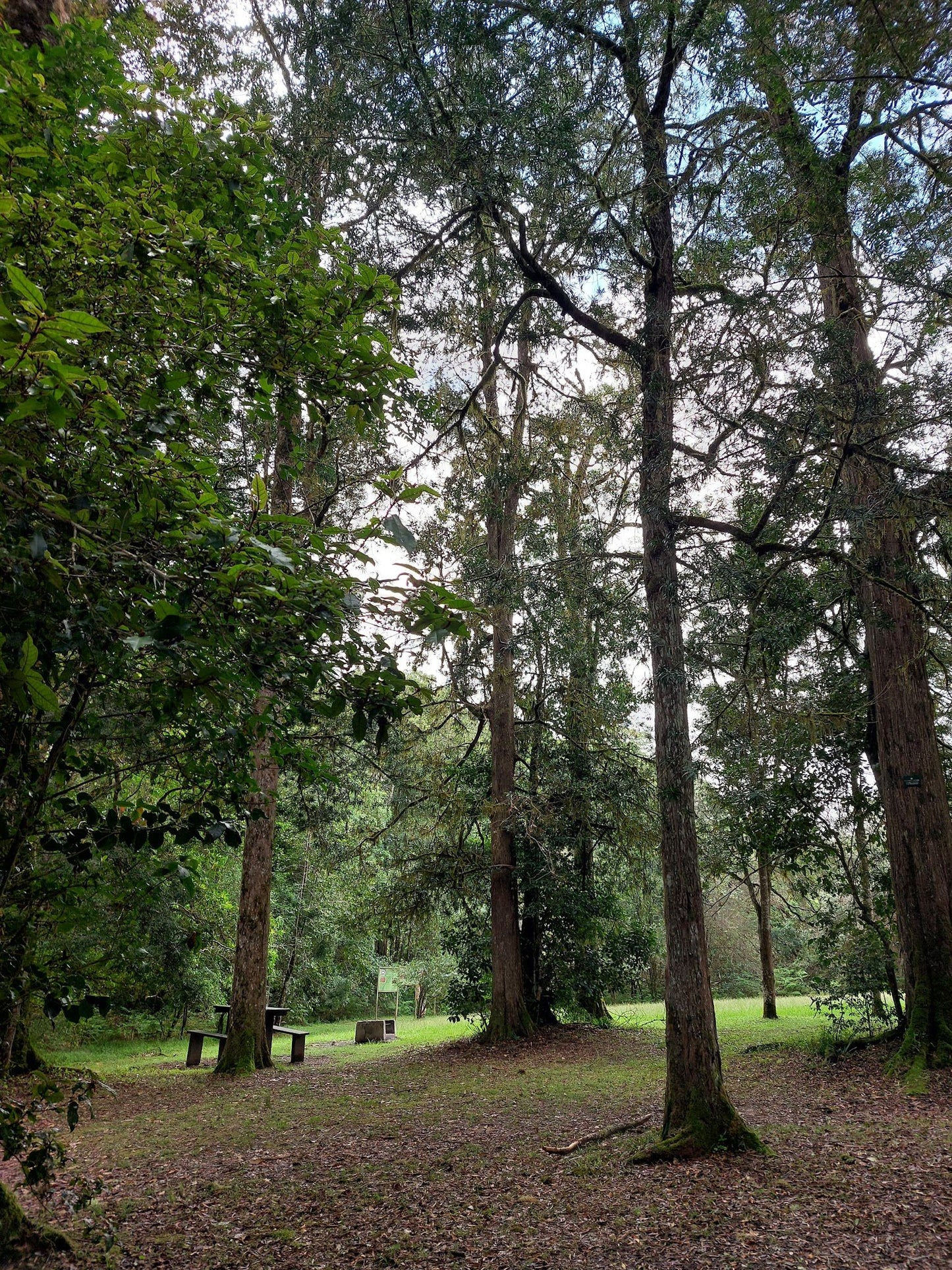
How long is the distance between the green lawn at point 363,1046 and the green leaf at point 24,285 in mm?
10777

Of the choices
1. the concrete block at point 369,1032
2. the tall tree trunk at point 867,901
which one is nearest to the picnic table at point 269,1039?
the concrete block at point 369,1032

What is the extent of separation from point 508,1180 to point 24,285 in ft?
18.6

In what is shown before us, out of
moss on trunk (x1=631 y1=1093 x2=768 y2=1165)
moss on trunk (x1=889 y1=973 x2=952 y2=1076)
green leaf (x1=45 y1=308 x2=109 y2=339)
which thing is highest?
green leaf (x1=45 y1=308 x2=109 y2=339)

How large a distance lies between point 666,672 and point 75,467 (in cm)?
477

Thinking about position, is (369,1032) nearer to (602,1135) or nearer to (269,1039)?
(269,1039)

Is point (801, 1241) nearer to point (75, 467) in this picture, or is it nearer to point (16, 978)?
point (16, 978)

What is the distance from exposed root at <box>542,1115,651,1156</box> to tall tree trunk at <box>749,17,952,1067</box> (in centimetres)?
301

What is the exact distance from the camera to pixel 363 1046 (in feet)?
47.5

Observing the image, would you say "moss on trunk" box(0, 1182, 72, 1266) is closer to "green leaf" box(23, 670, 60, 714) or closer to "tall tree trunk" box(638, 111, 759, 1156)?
"green leaf" box(23, 670, 60, 714)

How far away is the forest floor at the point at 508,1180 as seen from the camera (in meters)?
3.79

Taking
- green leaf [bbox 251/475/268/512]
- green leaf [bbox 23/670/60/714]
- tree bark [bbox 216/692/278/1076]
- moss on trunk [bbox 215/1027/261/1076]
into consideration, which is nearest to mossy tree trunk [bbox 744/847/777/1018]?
tree bark [bbox 216/692/278/1076]

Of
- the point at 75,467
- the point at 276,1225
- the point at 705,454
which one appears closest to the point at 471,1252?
the point at 276,1225

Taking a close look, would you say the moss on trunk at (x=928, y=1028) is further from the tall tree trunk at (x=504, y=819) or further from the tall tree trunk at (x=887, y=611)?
the tall tree trunk at (x=504, y=819)

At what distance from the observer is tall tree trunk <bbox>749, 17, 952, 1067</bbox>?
5.51 metres
